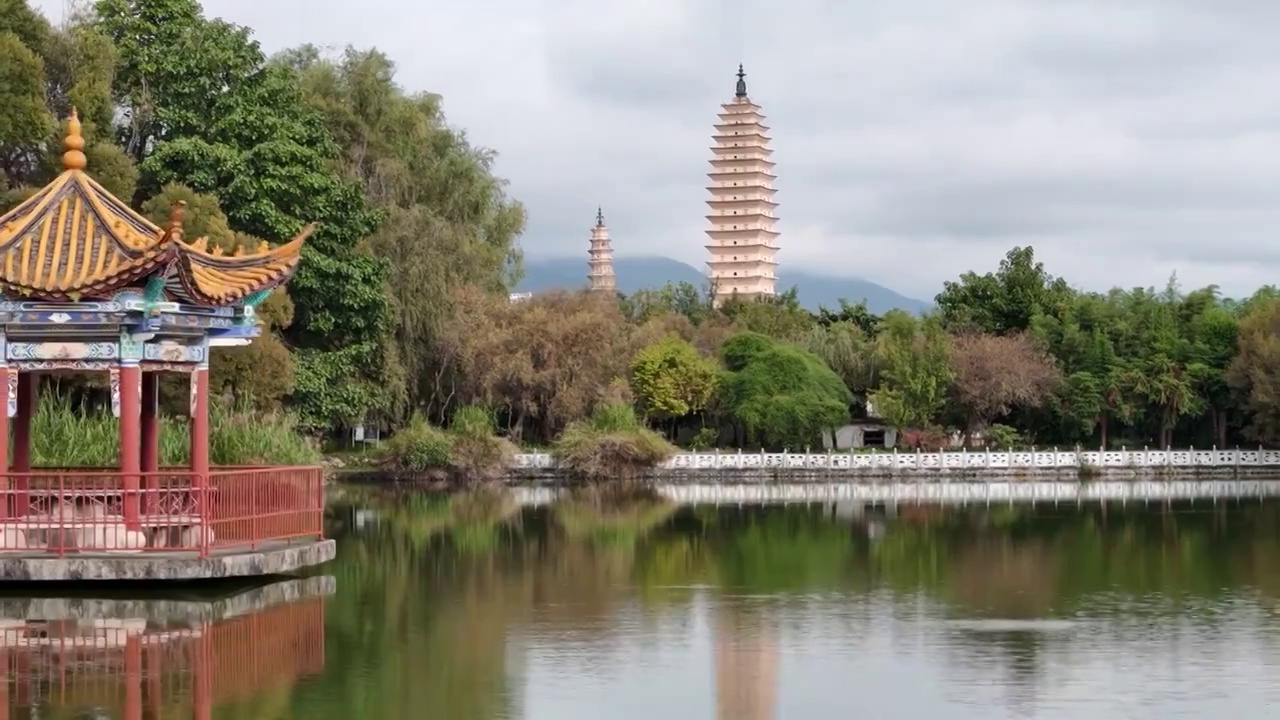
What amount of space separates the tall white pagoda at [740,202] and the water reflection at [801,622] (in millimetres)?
73077

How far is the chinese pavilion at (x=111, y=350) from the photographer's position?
17828 mm

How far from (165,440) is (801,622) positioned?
12.7m

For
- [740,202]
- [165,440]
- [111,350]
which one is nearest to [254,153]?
[165,440]

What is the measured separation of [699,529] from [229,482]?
39.4 ft

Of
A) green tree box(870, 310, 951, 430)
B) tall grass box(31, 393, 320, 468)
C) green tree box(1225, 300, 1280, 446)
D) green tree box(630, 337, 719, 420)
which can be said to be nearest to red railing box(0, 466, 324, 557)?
tall grass box(31, 393, 320, 468)

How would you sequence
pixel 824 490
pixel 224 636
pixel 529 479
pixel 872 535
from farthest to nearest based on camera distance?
pixel 529 479
pixel 824 490
pixel 872 535
pixel 224 636

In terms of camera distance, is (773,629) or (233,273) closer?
(773,629)

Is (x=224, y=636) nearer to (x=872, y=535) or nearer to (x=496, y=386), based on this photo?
(x=872, y=535)

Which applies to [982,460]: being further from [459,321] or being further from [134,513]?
[134,513]

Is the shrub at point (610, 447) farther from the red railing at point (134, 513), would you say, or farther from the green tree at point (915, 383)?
the red railing at point (134, 513)

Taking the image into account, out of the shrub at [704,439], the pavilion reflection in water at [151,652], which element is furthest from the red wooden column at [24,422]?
the shrub at [704,439]

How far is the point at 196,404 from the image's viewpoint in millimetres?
18828

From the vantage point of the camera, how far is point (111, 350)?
18266 mm

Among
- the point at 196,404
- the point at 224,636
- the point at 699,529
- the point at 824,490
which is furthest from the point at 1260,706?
the point at 824,490
